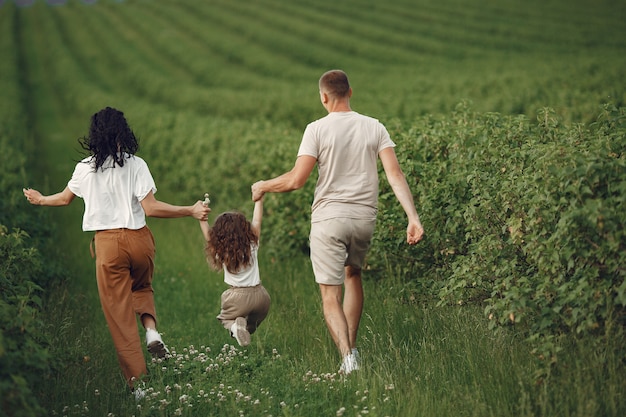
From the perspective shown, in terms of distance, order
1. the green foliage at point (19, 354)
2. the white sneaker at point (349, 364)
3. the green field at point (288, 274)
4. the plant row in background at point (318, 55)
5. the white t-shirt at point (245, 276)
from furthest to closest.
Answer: the plant row in background at point (318, 55), the white t-shirt at point (245, 276), the white sneaker at point (349, 364), the green field at point (288, 274), the green foliage at point (19, 354)

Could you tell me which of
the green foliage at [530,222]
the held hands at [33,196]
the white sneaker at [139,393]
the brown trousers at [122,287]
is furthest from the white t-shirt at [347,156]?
the held hands at [33,196]

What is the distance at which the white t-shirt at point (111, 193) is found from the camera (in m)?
5.93

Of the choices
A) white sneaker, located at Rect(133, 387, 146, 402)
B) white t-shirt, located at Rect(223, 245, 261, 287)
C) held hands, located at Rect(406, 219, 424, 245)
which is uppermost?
held hands, located at Rect(406, 219, 424, 245)

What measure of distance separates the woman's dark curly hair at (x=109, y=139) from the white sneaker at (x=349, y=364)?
219cm

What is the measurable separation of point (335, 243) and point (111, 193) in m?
1.71

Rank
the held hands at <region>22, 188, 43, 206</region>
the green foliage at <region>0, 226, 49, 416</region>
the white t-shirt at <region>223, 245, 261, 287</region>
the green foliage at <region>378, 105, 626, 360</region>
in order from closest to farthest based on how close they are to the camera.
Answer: the green foliage at <region>0, 226, 49, 416</region>, the green foliage at <region>378, 105, 626, 360</region>, the held hands at <region>22, 188, 43, 206</region>, the white t-shirt at <region>223, 245, 261, 287</region>

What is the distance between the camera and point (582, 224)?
4.86 meters

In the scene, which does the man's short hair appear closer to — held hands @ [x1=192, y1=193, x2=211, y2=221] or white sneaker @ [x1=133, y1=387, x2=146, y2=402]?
held hands @ [x1=192, y1=193, x2=211, y2=221]

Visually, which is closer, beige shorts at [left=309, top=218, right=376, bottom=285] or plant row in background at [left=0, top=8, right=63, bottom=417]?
plant row in background at [left=0, top=8, right=63, bottom=417]

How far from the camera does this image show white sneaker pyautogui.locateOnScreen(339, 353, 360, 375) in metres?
5.71

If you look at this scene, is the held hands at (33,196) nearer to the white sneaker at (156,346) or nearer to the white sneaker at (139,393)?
the white sneaker at (156,346)

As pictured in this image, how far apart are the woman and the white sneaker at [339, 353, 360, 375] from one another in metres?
1.49

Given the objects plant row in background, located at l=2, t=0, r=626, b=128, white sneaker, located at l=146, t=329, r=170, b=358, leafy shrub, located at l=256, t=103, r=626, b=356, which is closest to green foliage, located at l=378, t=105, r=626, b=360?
leafy shrub, located at l=256, t=103, r=626, b=356

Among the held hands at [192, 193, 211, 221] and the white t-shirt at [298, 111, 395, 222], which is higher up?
the white t-shirt at [298, 111, 395, 222]
